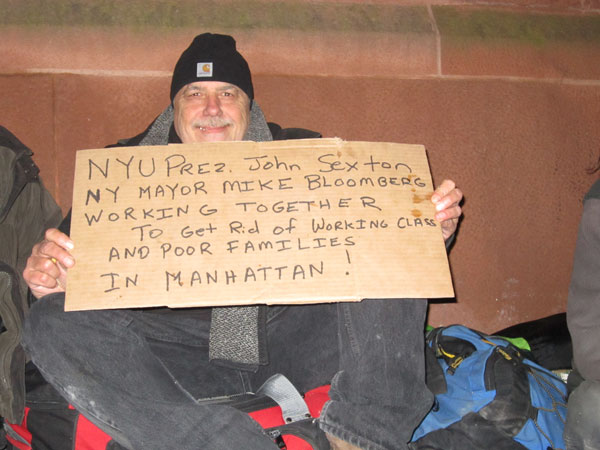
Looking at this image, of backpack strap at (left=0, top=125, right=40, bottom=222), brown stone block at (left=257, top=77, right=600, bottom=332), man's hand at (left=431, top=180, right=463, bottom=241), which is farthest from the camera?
brown stone block at (left=257, top=77, right=600, bottom=332)

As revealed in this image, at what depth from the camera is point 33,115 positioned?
1342mm

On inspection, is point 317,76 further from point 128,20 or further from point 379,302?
point 379,302

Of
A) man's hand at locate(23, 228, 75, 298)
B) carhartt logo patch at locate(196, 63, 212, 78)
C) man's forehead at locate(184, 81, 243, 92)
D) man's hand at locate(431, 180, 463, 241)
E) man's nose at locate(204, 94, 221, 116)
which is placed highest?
carhartt logo patch at locate(196, 63, 212, 78)

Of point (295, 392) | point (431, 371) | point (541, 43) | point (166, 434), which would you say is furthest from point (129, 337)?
point (541, 43)

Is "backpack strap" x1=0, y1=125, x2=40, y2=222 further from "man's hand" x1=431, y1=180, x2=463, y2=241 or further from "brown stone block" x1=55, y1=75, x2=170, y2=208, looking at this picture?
"man's hand" x1=431, y1=180, x2=463, y2=241

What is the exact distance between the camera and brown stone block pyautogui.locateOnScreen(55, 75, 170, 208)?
135 centimetres

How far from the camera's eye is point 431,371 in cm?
104

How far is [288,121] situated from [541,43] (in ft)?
2.64

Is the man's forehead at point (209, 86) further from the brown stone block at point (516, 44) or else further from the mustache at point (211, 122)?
the brown stone block at point (516, 44)

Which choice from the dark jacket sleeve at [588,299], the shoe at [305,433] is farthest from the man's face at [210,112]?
the dark jacket sleeve at [588,299]

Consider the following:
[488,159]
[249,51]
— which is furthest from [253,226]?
[488,159]

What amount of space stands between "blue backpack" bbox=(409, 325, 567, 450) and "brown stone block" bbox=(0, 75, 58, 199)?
1071 mm

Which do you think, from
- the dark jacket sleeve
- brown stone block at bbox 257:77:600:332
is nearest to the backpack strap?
brown stone block at bbox 257:77:600:332

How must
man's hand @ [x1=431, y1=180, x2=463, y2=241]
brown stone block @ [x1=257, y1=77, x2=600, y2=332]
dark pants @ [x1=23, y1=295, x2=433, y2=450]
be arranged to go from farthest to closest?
brown stone block @ [x1=257, y1=77, x2=600, y2=332]
man's hand @ [x1=431, y1=180, x2=463, y2=241]
dark pants @ [x1=23, y1=295, x2=433, y2=450]
